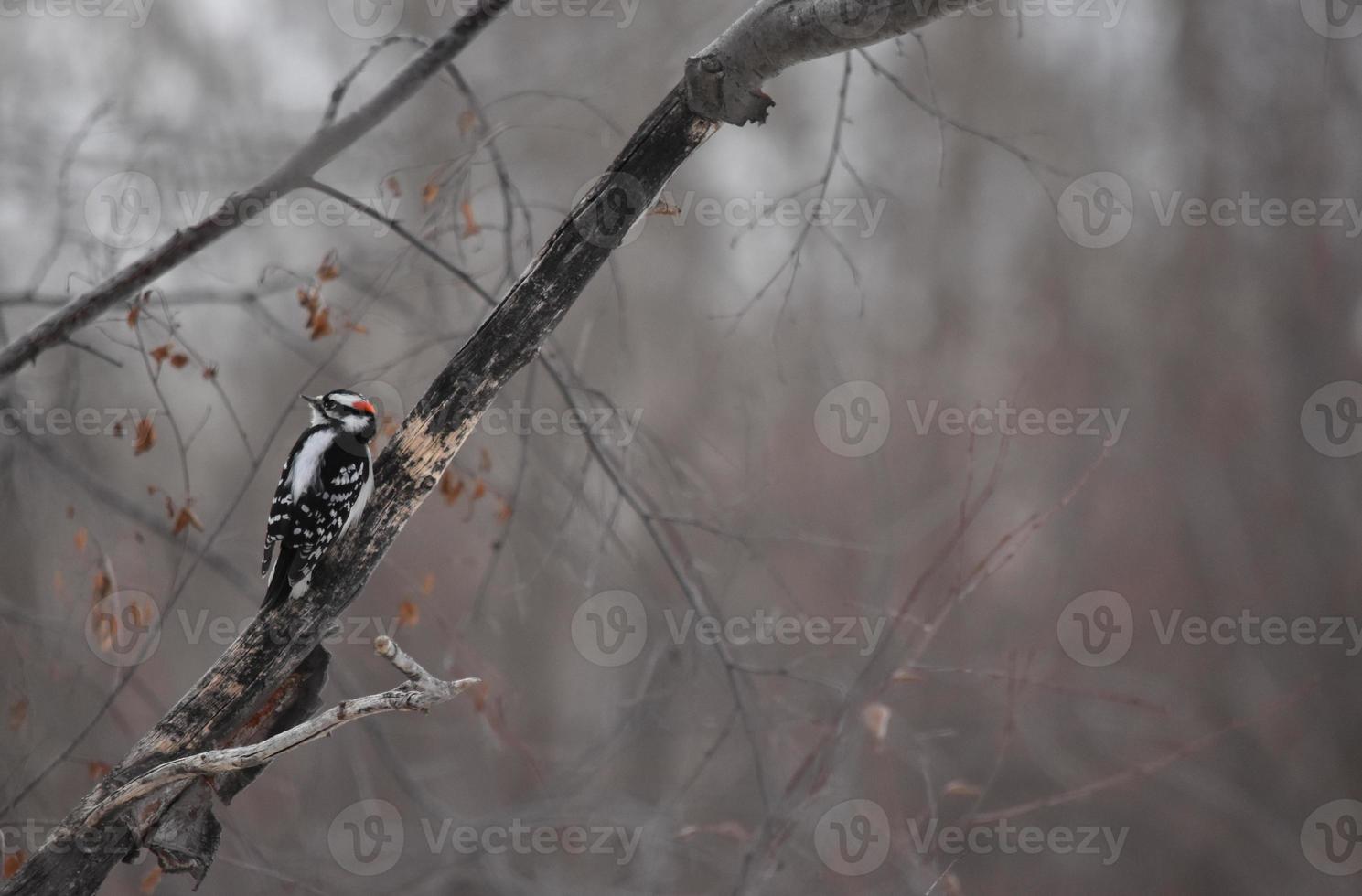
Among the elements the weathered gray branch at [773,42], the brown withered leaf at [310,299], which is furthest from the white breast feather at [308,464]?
the weathered gray branch at [773,42]

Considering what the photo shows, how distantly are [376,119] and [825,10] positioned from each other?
1.15m

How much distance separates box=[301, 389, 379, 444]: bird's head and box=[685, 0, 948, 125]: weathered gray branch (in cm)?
152

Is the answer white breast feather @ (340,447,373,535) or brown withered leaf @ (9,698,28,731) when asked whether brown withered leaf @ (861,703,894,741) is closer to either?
white breast feather @ (340,447,373,535)

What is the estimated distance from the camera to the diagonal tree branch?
8.04 ft

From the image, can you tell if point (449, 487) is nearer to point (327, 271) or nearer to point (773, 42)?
point (327, 271)

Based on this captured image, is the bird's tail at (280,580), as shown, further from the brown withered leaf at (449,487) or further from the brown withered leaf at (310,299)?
the brown withered leaf at (310,299)

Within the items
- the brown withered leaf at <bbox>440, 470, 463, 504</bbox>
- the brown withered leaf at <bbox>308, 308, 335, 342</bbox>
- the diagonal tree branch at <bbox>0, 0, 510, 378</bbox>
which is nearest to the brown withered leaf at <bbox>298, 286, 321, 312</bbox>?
the brown withered leaf at <bbox>308, 308, 335, 342</bbox>

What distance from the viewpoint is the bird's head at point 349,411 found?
311cm

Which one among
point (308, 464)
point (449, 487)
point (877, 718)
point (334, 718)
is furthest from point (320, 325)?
point (877, 718)

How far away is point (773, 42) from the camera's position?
6.82 feet

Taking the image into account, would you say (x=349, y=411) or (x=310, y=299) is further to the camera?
(x=349, y=411)

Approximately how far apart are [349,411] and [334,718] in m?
1.43

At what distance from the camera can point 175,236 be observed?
2473mm

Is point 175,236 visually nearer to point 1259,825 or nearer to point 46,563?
point 46,563
